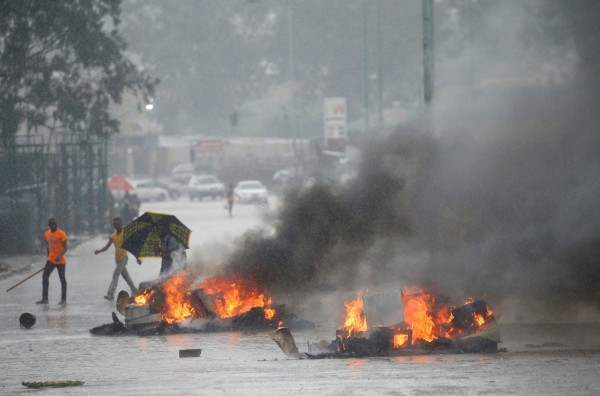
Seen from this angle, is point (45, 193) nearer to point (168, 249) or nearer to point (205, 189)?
point (168, 249)

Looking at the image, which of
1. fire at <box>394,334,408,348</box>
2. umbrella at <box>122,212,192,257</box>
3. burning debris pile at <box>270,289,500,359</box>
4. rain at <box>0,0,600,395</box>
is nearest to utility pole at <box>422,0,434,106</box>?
rain at <box>0,0,600,395</box>

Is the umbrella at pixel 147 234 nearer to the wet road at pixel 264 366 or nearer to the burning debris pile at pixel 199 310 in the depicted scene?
the wet road at pixel 264 366

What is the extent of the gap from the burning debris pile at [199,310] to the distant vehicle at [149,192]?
6378 centimetres

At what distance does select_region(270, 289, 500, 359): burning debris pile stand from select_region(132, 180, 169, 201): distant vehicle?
67253mm

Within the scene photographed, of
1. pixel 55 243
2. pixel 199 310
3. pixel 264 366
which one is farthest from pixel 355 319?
pixel 55 243

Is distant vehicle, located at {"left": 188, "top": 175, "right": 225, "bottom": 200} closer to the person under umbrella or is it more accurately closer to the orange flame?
the person under umbrella

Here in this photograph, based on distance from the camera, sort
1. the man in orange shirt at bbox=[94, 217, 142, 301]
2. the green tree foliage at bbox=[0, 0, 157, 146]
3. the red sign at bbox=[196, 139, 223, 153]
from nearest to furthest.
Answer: the man in orange shirt at bbox=[94, 217, 142, 301] → the green tree foliage at bbox=[0, 0, 157, 146] → the red sign at bbox=[196, 139, 223, 153]

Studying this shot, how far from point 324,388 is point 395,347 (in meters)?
2.85

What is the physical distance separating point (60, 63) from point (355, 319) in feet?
97.7

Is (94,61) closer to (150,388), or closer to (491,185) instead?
(491,185)

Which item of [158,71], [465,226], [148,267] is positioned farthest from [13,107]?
[158,71]

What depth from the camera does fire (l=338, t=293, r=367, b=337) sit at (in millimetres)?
15398

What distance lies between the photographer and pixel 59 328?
1878 centimetres

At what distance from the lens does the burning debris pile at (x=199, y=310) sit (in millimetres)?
17828
